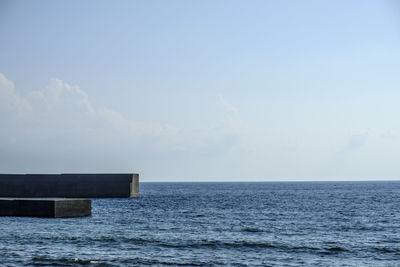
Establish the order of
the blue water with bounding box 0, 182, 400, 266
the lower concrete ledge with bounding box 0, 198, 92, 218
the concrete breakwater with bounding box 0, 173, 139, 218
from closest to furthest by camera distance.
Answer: the blue water with bounding box 0, 182, 400, 266
the lower concrete ledge with bounding box 0, 198, 92, 218
the concrete breakwater with bounding box 0, 173, 139, 218

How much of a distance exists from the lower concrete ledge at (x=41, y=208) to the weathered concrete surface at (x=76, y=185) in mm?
39766

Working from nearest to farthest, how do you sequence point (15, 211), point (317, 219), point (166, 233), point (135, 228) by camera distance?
point (166, 233) → point (135, 228) → point (15, 211) → point (317, 219)

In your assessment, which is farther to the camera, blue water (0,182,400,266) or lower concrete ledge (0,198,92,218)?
lower concrete ledge (0,198,92,218)

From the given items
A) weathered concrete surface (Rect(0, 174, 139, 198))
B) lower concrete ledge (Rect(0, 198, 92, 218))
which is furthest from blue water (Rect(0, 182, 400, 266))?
weathered concrete surface (Rect(0, 174, 139, 198))

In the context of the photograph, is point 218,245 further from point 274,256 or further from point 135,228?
point 135,228

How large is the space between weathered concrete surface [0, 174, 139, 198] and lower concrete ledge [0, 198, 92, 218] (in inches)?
1566

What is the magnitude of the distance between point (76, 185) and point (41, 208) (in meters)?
43.3

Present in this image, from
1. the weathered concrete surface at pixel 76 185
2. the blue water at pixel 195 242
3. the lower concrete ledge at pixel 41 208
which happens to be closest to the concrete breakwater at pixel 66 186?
the weathered concrete surface at pixel 76 185

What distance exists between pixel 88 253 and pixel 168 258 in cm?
435

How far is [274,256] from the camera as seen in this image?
25141mm

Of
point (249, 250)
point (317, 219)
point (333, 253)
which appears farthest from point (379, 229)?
point (249, 250)

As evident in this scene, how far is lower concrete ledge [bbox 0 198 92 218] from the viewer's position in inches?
1518

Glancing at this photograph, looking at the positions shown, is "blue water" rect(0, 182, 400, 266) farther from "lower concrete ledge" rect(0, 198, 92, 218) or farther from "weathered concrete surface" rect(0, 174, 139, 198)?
"weathered concrete surface" rect(0, 174, 139, 198)

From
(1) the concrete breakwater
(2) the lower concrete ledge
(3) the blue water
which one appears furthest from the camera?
(1) the concrete breakwater
